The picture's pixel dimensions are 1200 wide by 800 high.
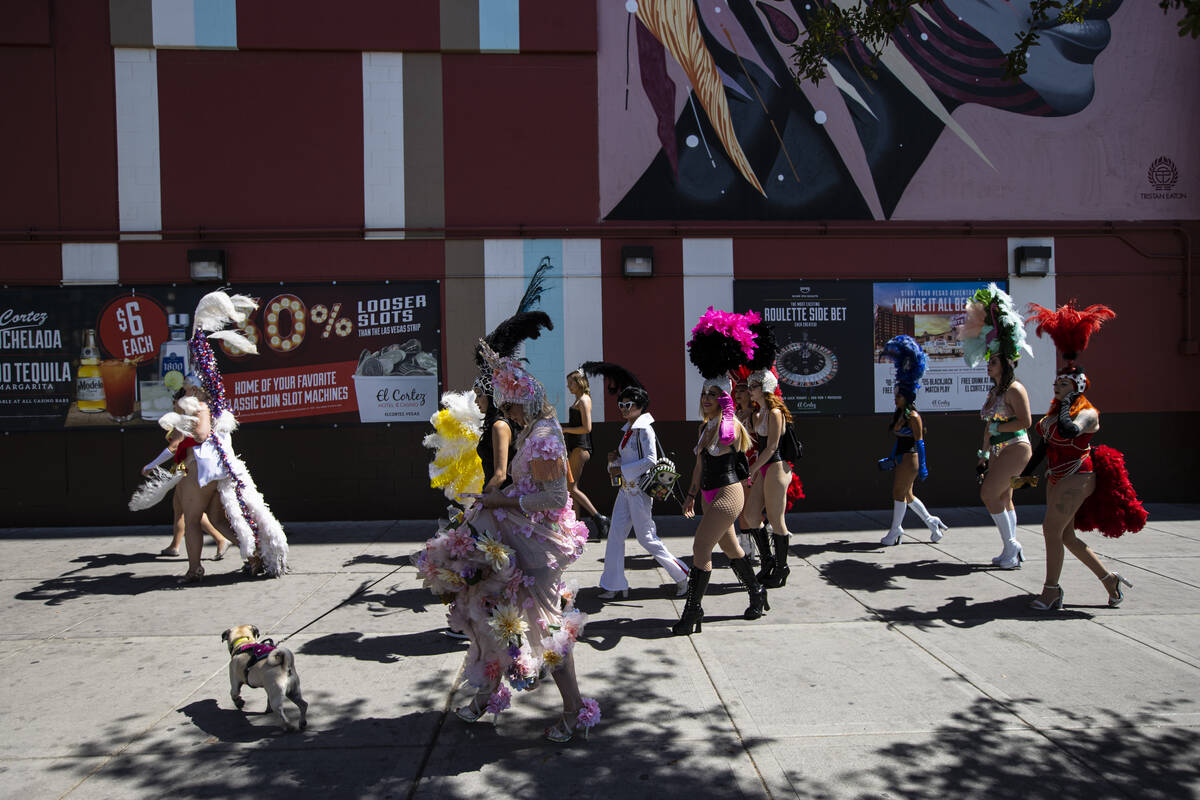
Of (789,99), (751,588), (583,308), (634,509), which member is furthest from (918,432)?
(789,99)

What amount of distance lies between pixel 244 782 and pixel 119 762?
703mm

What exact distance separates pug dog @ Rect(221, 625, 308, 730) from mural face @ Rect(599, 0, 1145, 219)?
7.02m

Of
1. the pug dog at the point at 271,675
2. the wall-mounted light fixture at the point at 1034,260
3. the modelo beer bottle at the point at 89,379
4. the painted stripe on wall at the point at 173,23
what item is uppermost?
the painted stripe on wall at the point at 173,23

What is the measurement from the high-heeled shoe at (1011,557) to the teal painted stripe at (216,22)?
1025cm

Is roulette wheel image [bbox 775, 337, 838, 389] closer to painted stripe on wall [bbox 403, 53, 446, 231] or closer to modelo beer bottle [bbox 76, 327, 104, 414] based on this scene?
painted stripe on wall [bbox 403, 53, 446, 231]

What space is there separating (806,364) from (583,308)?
2924 millimetres

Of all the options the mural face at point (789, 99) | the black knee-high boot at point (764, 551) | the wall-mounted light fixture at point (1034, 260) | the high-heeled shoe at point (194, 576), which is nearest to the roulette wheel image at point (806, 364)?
the mural face at point (789, 99)

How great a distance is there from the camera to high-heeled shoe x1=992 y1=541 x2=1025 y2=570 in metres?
7.06

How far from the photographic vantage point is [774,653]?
197 inches

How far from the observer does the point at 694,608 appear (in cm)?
538

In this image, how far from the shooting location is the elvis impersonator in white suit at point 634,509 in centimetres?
619

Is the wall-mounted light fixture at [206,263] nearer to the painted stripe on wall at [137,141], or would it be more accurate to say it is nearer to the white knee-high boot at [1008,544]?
the painted stripe on wall at [137,141]

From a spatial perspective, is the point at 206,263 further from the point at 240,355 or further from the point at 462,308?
the point at 462,308

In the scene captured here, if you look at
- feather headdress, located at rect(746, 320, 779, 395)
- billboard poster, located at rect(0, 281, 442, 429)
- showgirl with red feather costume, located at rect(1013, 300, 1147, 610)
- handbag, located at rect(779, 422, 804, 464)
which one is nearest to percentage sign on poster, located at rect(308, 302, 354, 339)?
billboard poster, located at rect(0, 281, 442, 429)
